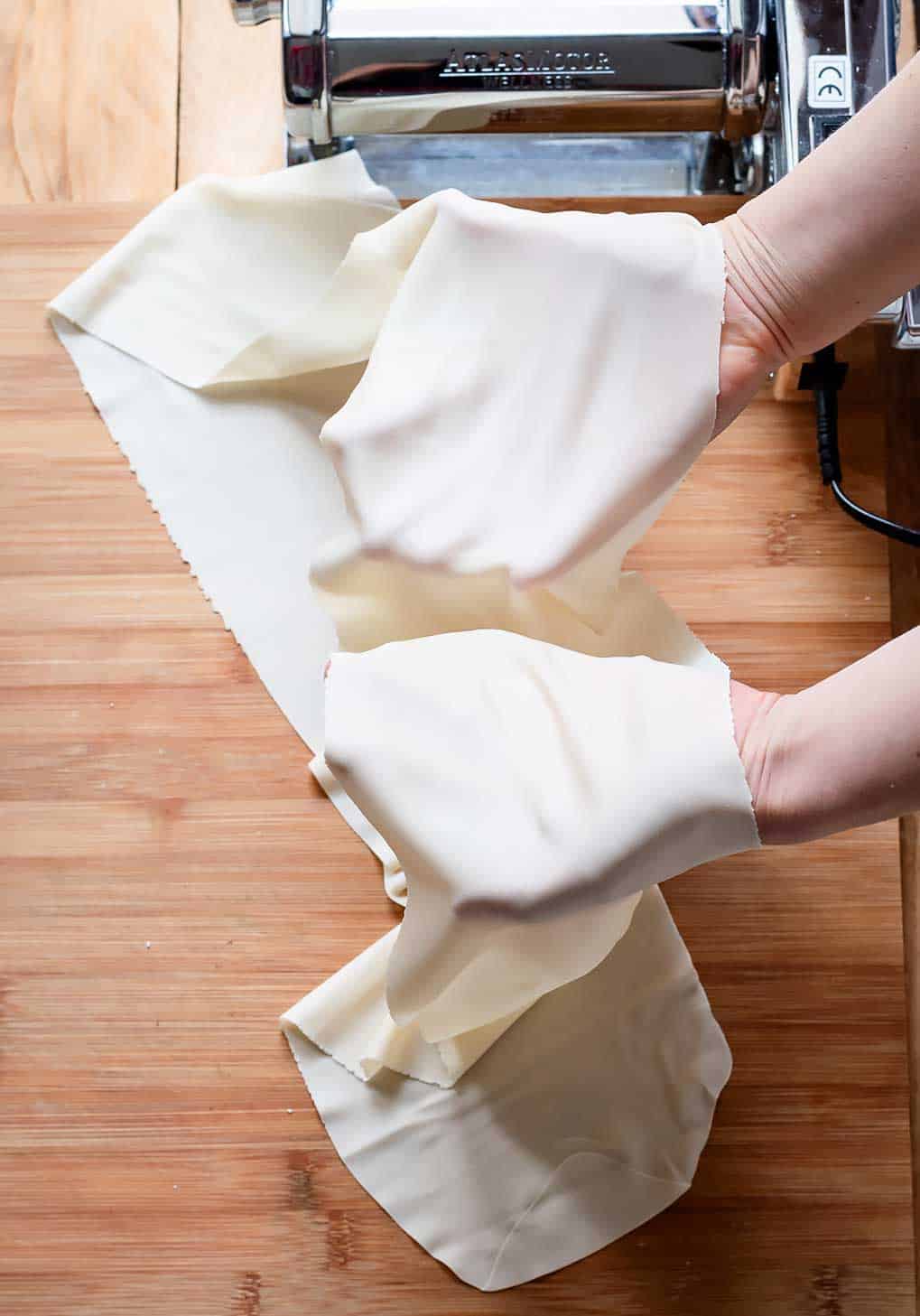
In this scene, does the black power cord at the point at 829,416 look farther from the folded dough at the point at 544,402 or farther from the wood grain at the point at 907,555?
the folded dough at the point at 544,402

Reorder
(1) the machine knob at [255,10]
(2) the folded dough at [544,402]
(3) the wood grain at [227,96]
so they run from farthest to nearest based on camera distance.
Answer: (3) the wood grain at [227,96], (1) the machine knob at [255,10], (2) the folded dough at [544,402]

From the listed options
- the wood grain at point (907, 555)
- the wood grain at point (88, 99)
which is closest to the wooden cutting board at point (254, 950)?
the wood grain at point (907, 555)

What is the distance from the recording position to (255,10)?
0.70m

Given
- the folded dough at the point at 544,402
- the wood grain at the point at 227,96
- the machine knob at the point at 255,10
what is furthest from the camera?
the wood grain at the point at 227,96

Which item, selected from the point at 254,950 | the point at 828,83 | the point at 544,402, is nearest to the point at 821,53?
the point at 828,83

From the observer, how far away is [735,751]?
0.50 meters

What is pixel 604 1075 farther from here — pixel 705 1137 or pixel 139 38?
pixel 139 38

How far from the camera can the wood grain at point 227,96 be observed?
2.60ft

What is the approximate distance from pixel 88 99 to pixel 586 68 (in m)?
0.32

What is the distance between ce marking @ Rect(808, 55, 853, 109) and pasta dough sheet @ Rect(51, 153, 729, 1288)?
236 millimetres

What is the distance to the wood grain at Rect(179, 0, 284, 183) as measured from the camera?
0.79 metres

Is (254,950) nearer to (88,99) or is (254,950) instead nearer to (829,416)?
(829,416)

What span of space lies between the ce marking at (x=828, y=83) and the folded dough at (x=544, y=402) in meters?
0.13

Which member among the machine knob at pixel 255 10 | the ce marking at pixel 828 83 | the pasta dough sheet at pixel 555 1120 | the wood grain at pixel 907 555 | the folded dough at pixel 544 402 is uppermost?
the machine knob at pixel 255 10
